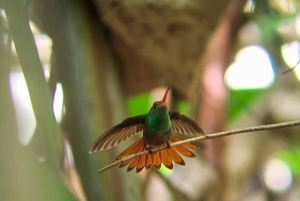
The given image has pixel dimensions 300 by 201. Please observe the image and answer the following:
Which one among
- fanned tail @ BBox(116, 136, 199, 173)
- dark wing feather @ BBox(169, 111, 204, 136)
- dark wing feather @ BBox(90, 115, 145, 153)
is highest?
dark wing feather @ BBox(90, 115, 145, 153)

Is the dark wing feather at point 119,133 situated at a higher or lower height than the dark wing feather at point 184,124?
higher

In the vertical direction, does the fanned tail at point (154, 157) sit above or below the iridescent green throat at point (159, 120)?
below

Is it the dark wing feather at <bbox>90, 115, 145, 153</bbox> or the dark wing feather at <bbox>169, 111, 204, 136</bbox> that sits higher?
the dark wing feather at <bbox>90, 115, 145, 153</bbox>

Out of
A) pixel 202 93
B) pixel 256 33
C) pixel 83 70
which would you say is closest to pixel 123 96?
pixel 83 70

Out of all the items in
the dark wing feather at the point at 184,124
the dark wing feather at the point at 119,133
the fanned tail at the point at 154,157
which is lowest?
the fanned tail at the point at 154,157

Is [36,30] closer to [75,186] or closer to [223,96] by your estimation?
[75,186]

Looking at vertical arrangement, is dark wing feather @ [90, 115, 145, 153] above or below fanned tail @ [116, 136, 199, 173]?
above
